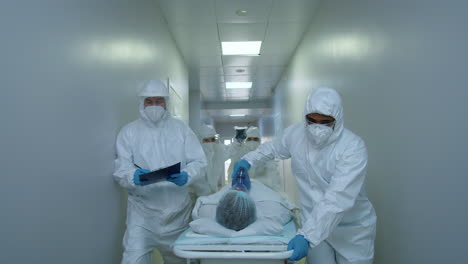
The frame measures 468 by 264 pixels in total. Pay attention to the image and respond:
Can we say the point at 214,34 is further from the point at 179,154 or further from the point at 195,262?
the point at 195,262

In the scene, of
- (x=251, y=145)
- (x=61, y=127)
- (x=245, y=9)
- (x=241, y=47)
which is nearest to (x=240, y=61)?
(x=241, y=47)

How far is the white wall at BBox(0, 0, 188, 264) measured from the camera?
1068 millimetres

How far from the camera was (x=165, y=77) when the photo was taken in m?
3.66

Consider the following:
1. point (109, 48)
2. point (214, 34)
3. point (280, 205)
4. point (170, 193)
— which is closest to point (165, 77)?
point (214, 34)

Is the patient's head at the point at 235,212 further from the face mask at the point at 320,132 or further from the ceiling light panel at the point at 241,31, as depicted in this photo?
the ceiling light panel at the point at 241,31

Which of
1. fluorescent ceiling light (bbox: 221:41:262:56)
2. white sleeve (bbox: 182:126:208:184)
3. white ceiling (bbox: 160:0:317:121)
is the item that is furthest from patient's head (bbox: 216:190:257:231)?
fluorescent ceiling light (bbox: 221:41:262:56)

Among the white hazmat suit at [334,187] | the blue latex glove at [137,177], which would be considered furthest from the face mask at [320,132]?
the blue latex glove at [137,177]

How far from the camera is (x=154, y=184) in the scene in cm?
200

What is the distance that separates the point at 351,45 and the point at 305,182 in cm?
135

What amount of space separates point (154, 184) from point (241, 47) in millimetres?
3186

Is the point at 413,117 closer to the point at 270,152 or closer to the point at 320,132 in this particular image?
the point at 320,132

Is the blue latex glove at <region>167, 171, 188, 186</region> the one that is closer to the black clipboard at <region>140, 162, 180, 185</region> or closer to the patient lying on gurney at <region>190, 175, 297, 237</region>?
the black clipboard at <region>140, 162, 180, 185</region>

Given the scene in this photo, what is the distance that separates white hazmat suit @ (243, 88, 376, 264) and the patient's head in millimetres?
291

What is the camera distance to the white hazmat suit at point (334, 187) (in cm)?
142
